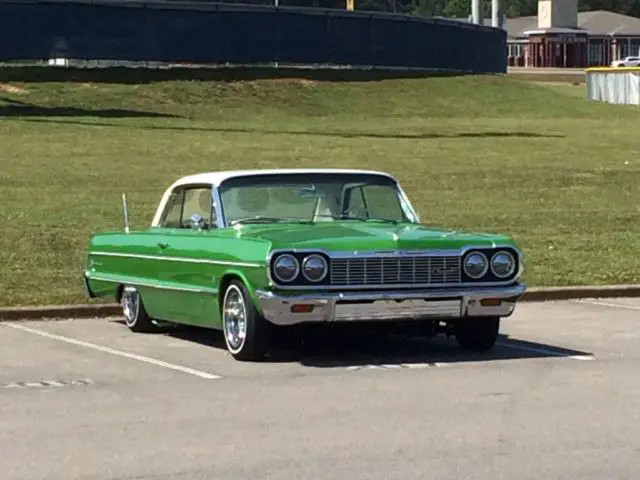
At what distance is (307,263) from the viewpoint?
10.5 metres

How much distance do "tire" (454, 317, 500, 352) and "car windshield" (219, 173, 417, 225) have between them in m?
1.13

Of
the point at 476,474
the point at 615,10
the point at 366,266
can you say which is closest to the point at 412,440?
the point at 476,474

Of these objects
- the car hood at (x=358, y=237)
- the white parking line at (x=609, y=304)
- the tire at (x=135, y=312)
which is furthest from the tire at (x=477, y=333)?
the white parking line at (x=609, y=304)

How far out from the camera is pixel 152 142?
109 ft

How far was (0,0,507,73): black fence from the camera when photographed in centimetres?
4728

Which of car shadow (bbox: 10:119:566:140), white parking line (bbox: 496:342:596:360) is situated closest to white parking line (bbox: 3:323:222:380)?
white parking line (bbox: 496:342:596:360)

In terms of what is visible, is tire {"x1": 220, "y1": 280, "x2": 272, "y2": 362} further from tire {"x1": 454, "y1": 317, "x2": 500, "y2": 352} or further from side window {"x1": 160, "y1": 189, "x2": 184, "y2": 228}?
side window {"x1": 160, "y1": 189, "x2": 184, "y2": 228}

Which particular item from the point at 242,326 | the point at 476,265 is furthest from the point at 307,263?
the point at 476,265

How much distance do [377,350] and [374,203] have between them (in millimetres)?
1229

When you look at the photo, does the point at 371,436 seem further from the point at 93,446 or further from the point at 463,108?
the point at 463,108

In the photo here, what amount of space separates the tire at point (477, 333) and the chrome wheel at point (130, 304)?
2.77 metres

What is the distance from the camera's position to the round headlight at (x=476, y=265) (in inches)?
427

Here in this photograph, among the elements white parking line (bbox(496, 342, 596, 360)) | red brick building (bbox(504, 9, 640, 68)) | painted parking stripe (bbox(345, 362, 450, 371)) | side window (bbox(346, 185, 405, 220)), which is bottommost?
white parking line (bbox(496, 342, 596, 360))

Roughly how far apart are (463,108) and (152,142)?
16797mm
